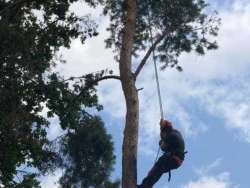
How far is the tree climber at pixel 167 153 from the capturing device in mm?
12180

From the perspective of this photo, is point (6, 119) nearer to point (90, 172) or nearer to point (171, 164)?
point (171, 164)

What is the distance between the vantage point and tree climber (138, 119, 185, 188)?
12.2m

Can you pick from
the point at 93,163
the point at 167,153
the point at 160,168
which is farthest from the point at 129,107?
the point at 93,163

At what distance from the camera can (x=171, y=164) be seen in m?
12.3

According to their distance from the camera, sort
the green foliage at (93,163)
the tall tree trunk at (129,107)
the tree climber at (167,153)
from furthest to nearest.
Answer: the green foliage at (93,163) < the tree climber at (167,153) < the tall tree trunk at (129,107)

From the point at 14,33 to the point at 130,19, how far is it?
2.72 meters

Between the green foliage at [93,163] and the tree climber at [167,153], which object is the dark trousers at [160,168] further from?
the green foliage at [93,163]

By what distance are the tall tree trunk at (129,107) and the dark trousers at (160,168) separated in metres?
0.50

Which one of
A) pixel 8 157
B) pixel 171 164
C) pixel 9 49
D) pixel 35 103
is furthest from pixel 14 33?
pixel 171 164

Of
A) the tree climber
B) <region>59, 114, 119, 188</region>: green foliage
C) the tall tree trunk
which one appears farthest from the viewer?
<region>59, 114, 119, 188</region>: green foliage

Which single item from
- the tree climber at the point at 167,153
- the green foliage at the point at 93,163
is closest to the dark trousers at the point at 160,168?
the tree climber at the point at 167,153

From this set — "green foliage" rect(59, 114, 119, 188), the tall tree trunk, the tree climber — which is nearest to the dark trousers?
the tree climber

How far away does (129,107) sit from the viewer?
42.0 ft

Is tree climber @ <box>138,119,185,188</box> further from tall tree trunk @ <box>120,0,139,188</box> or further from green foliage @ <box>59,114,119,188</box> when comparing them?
green foliage @ <box>59,114,119,188</box>
